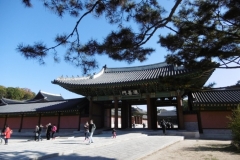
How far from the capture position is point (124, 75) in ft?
72.2

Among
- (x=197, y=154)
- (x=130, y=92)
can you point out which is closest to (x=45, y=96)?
(x=130, y=92)

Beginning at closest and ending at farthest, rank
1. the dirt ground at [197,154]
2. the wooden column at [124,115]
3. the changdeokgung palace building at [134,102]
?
the dirt ground at [197,154]
the changdeokgung palace building at [134,102]
the wooden column at [124,115]

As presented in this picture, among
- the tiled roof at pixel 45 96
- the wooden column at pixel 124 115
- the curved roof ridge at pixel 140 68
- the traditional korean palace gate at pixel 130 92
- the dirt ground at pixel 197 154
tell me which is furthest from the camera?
the tiled roof at pixel 45 96

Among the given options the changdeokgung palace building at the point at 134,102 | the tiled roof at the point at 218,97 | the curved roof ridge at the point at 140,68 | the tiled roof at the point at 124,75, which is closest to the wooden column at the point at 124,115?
the changdeokgung palace building at the point at 134,102

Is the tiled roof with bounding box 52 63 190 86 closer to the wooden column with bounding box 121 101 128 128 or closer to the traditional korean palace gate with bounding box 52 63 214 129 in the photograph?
the traditional korean palace gate with bounding box 52 63 214 129

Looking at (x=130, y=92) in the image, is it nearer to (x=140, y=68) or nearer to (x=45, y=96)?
(x=140, y=68)

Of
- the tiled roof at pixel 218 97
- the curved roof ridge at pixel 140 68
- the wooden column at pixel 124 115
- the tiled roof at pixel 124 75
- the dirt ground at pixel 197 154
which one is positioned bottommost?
the dirt ground at pixel 197 154

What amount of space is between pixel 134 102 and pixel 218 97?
858 centimetres

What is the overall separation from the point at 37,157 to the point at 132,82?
36.6 ft

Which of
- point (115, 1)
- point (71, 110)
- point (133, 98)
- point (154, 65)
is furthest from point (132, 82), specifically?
point (115, 1)

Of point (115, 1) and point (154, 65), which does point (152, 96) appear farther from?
point (115, 1)

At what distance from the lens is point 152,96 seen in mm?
17688

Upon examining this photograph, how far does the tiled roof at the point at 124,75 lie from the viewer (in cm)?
1830

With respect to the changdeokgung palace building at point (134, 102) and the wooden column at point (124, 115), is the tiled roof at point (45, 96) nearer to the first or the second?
the changdeokgung palace building at point (134, 102)
